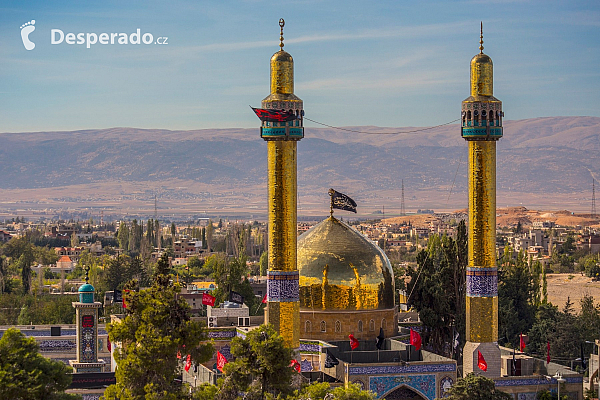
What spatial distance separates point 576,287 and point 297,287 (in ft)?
214

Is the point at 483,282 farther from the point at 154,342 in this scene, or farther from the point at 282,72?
the point at 154,342

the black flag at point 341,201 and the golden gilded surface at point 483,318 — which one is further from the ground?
the black flag at point 341,201

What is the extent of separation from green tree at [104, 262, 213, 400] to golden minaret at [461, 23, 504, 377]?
1192cm

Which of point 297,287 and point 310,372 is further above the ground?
point 297,287

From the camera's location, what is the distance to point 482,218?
32.3 meters

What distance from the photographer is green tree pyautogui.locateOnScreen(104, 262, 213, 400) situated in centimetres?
2131

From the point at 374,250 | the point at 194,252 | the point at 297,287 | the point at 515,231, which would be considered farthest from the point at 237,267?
the point at 515,231

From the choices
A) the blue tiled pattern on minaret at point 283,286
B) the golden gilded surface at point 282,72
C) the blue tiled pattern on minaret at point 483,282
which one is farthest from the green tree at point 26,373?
the blue tiled pattern on minaret at point 483,282

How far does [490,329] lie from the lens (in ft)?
105

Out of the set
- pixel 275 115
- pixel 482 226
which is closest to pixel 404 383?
pixel 482 226

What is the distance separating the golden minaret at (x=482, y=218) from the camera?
32.0 m

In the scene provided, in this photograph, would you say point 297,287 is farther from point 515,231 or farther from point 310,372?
point 515,231

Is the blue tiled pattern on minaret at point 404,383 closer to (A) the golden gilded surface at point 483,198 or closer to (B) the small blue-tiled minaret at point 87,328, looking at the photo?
(A) the golden gilded surface at point 483,198

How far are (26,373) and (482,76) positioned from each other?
16.8 meters
